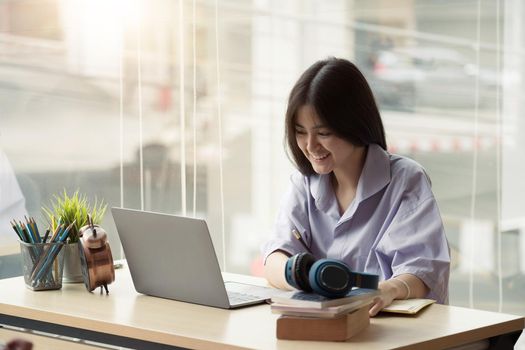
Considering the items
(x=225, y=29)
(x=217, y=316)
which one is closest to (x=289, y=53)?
(x=225, y=29)

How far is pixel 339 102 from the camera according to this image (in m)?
2.76

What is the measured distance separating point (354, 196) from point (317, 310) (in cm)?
79

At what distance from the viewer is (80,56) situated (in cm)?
459

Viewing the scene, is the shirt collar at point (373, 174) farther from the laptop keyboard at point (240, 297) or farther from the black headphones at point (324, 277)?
the black headphones at point (324, 277)

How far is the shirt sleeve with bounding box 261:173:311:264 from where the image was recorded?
288 cm

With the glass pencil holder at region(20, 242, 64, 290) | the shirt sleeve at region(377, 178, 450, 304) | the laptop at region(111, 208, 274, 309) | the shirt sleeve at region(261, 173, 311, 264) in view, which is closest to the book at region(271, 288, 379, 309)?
the laptop at region(111, 208, 274, 309)

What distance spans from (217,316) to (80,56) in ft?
8.20

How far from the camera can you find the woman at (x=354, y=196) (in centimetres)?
265

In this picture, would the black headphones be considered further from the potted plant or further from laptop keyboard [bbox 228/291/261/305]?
the potted plant

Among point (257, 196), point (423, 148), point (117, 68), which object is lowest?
point (257, 196)

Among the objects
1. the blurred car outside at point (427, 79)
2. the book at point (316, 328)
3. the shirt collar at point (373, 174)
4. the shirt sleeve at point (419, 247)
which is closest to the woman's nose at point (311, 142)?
the shirt collar at point (373, 174)

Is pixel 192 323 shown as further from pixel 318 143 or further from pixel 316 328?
pixel 318 143

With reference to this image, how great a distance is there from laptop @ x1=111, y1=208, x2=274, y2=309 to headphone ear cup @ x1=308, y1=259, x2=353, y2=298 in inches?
12.2

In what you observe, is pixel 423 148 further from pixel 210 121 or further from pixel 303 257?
pixel 303 257
